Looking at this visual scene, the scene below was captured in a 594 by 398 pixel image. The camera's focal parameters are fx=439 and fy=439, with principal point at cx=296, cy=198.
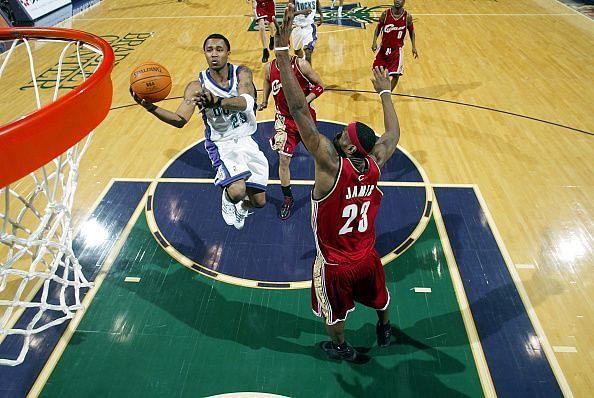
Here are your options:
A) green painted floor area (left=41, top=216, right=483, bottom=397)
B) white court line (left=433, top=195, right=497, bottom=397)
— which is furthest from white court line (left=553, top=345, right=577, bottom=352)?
green painted floor area (left=41, top=216, right=483, bottom=397)

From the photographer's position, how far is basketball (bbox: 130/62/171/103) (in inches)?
156

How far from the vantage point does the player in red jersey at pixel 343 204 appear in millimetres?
→ 2771

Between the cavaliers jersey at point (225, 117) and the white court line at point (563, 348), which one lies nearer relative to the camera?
the white court line at point (563, 348)

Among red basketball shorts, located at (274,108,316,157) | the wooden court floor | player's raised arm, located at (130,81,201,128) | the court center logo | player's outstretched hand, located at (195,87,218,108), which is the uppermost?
player's outstretched hand, located at (195,87,218,108)

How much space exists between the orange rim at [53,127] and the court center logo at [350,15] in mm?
10078

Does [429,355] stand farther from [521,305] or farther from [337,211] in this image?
[337,211]

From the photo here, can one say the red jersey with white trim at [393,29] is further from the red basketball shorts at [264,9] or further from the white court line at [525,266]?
the white court line at [525,266]

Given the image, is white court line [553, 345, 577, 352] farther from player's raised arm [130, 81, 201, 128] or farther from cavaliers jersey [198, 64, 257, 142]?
player's raised arm [130, 81, 201, 128]

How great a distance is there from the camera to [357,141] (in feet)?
9.07

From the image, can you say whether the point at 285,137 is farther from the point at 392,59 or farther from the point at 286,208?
the point at 392,59

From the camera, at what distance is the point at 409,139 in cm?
674

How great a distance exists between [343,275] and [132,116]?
19.6ft

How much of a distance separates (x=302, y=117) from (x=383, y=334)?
77.7 inches

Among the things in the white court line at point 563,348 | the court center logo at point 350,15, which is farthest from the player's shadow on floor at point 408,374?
the court center logo at point 350,15
